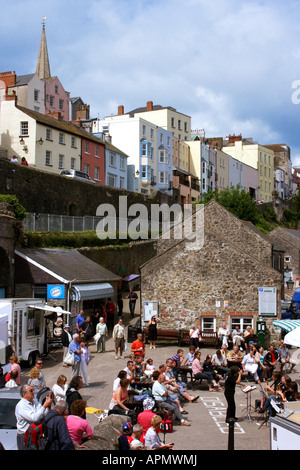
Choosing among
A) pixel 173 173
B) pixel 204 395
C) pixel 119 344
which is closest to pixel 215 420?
pixel 204 395

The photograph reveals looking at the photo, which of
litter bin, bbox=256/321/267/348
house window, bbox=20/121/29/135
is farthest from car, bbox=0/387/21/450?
house window, bbox=20/121/29/135

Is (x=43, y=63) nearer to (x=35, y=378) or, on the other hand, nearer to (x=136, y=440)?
(x=35, y=378)

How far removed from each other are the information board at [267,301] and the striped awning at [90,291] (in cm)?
747

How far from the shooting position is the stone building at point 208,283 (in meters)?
23.3

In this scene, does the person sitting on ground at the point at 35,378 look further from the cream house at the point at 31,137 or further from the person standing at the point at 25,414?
the cream house at the point at 31,137

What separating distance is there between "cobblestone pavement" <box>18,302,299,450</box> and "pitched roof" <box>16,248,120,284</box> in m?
4.54

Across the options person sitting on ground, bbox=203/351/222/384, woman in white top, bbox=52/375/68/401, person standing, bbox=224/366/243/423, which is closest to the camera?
woman in white top, bbox=52/375/68/401

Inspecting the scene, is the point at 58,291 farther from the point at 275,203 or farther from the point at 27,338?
the point at 275,203

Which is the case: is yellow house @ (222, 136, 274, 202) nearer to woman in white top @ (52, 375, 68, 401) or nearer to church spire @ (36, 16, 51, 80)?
church spire @ (36, 16, 51, 80)

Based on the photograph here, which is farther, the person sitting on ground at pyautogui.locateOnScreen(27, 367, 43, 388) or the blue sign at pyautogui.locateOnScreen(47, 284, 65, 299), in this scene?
the blue sign at pyautogui.locateOnScreen(47, 284, 65, 299)

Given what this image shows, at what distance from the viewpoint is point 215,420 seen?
1271 centimetres

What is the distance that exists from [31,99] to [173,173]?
21617 millimetres

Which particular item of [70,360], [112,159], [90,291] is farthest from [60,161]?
[70,360]

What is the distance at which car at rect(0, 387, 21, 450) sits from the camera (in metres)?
9.14
